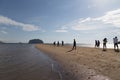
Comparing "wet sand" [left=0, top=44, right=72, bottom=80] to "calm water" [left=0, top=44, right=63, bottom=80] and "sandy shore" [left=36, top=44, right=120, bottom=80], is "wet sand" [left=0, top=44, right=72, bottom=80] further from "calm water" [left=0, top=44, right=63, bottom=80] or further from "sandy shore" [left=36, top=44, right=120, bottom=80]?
"sandy shore" [left=36, top=44, right=120, bottom=80]

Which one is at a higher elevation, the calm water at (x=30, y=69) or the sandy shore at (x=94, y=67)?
the sandy shore at (x=94, y=67)

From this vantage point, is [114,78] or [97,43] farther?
[97,43]

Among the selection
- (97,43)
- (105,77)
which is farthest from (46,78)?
(97,43)

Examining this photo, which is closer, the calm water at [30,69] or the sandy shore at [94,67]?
the sandy shore at [94,67]

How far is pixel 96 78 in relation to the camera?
33.9 ft

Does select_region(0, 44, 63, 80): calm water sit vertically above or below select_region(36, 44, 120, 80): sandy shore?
below

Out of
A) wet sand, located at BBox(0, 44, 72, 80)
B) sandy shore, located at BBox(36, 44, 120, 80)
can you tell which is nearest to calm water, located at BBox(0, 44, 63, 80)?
wet sand, located at BBox(0, 44, 72, 80)

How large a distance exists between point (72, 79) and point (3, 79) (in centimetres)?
444

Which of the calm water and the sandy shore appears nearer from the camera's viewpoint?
the sandy shore

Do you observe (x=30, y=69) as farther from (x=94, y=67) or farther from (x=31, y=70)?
(x=94, y=67)

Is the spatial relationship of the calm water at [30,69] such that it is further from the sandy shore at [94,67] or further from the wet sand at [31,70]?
the sandy shore at [94,67]

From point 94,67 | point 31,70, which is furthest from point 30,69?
point 94,67

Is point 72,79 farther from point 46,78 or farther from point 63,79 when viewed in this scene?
point 46,78

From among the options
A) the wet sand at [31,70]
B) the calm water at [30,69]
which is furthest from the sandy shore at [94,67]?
the calm water at [30,69]
